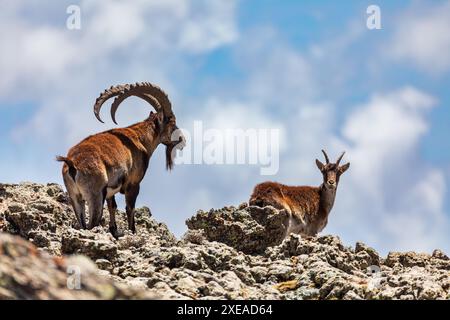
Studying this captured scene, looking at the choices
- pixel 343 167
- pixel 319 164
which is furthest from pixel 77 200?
pixel 343 167

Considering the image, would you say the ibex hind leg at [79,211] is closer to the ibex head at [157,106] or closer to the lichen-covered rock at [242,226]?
the lichen-covered rock at [242,226]

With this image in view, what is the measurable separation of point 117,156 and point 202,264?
620 centimetres

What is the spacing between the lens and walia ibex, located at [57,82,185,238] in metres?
17.5

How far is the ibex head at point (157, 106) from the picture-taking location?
20.8 meters

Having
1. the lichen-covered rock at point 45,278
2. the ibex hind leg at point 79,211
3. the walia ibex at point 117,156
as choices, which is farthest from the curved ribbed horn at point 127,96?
the lichen-covered rock at point 45,278

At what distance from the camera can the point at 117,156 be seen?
18750 mm

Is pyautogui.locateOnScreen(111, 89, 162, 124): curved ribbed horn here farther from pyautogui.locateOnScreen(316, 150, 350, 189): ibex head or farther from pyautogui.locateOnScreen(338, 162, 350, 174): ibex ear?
pyautogui.locateOnScreen(338, 162, 350, 174): ibex ear

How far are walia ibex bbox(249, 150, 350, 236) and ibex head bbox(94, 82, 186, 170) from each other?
2.06m

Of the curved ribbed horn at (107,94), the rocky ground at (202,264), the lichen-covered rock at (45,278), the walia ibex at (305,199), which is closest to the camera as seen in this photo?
the lichen-covered rock at (45,278)

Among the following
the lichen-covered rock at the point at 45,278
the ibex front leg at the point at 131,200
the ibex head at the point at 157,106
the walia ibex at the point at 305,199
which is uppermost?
the ibex head at the point at 157,106

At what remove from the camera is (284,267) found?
1348cm

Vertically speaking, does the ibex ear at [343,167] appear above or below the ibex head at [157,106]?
below

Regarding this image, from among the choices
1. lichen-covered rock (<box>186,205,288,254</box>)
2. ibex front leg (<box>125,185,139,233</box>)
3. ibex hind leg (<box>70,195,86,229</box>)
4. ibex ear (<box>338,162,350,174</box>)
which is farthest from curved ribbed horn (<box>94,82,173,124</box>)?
ibex ear (<box>338,162,350,174</box>)
